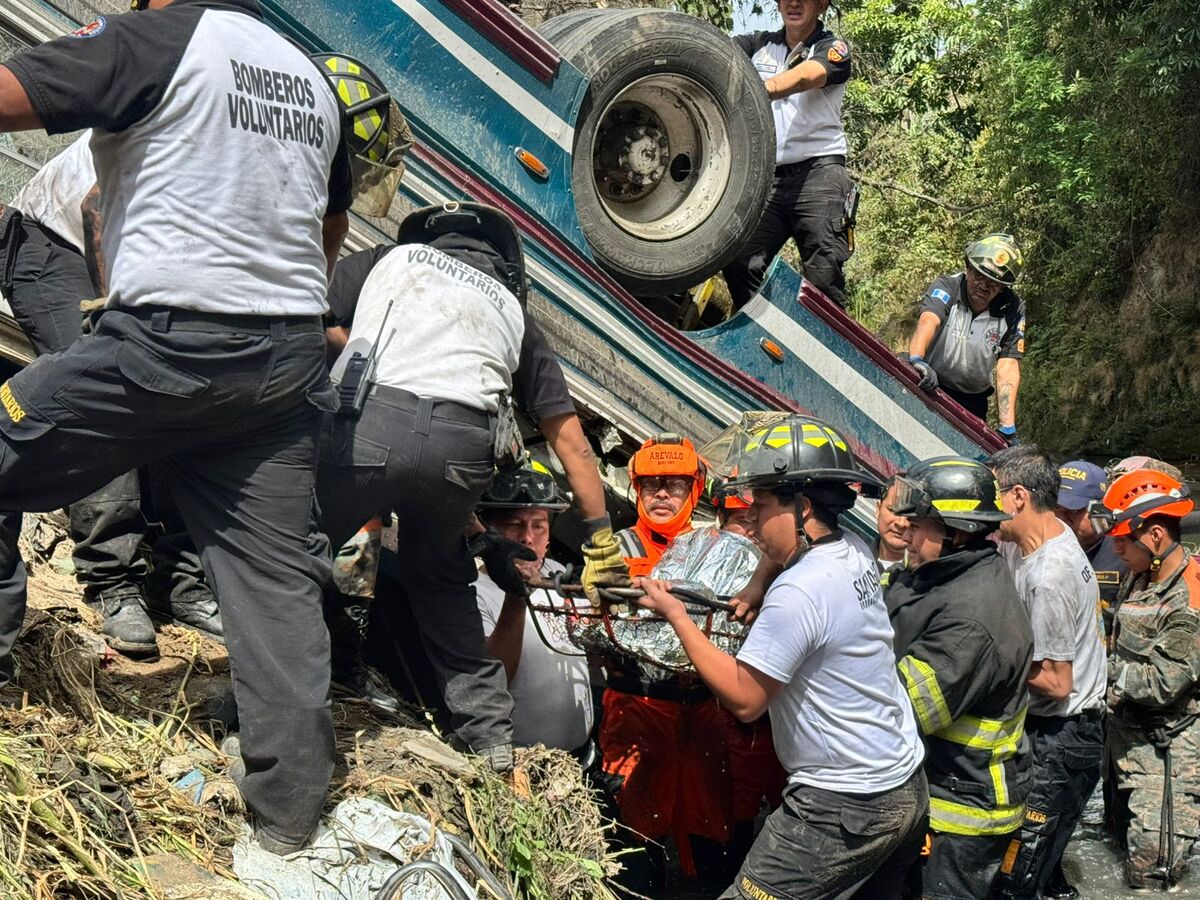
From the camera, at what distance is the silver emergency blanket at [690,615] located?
4332mm

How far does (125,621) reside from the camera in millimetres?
4156

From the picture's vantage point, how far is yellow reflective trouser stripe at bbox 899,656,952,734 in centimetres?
438

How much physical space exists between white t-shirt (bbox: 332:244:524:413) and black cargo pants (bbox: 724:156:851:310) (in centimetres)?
239

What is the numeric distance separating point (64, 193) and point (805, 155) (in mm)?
3419

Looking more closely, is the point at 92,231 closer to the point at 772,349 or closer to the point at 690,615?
the point at 690,615

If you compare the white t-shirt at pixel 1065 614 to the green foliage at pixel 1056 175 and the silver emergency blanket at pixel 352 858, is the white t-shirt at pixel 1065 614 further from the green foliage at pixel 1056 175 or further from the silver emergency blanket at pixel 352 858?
the green foliage at pixel 1056 175

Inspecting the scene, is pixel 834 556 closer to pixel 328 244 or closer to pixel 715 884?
pixel 328 244

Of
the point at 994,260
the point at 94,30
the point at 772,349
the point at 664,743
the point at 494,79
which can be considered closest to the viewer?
the point at 94,30

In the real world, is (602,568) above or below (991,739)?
above

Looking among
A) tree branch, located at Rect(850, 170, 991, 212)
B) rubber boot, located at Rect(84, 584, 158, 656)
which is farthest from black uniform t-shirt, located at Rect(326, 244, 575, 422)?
tree branch, located at Rect(850, 170, 991, 212)

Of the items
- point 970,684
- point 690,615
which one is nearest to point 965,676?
point 970,684

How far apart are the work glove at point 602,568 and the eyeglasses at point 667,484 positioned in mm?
984

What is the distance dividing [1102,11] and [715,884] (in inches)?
437

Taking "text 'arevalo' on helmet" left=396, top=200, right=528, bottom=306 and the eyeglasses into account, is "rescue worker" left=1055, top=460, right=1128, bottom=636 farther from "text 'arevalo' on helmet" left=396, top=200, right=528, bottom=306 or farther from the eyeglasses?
"text 'arevalo' on helmet" left=396, top=200, right=528, bottom=306
